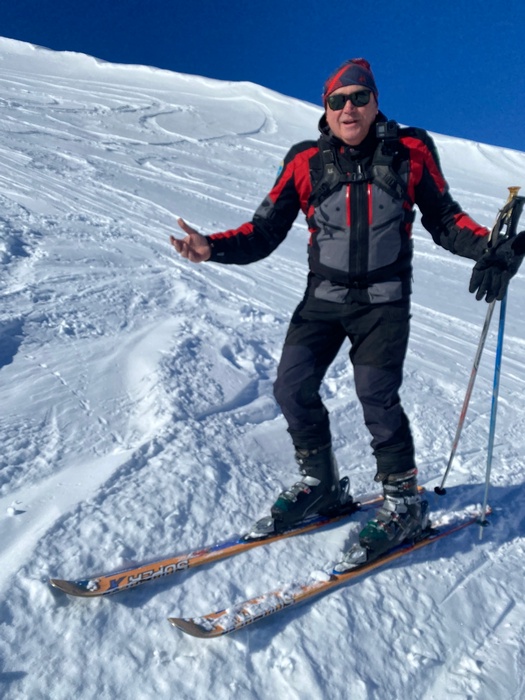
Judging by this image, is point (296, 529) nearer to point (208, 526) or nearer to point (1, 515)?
point (208, 526)

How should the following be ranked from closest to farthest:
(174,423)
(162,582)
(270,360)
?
1. (162,582)
2. (174,423)
3. (270,360)

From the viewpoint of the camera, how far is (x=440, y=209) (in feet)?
9.20

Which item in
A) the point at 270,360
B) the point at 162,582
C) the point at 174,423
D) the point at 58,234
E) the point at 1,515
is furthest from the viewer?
the point at 58,234

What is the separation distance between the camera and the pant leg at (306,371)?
9.34 ft

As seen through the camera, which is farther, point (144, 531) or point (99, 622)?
point (144, 531)

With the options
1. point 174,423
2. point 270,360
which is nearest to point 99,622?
point 174,423

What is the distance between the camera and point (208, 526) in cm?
274

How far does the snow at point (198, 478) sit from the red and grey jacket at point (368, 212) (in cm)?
109

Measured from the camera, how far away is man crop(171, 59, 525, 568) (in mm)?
2652

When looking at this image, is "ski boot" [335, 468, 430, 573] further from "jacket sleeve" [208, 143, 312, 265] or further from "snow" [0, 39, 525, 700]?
"jacket sleeve" [208, 143, 312, 265]

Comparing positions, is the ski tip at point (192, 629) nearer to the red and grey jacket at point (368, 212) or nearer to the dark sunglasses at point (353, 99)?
the red and grey jacket at point (368, 212)

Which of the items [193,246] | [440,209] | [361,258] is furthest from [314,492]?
[440,209]

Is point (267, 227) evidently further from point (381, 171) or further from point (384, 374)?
point (384, 374)

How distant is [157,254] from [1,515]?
4331mm
